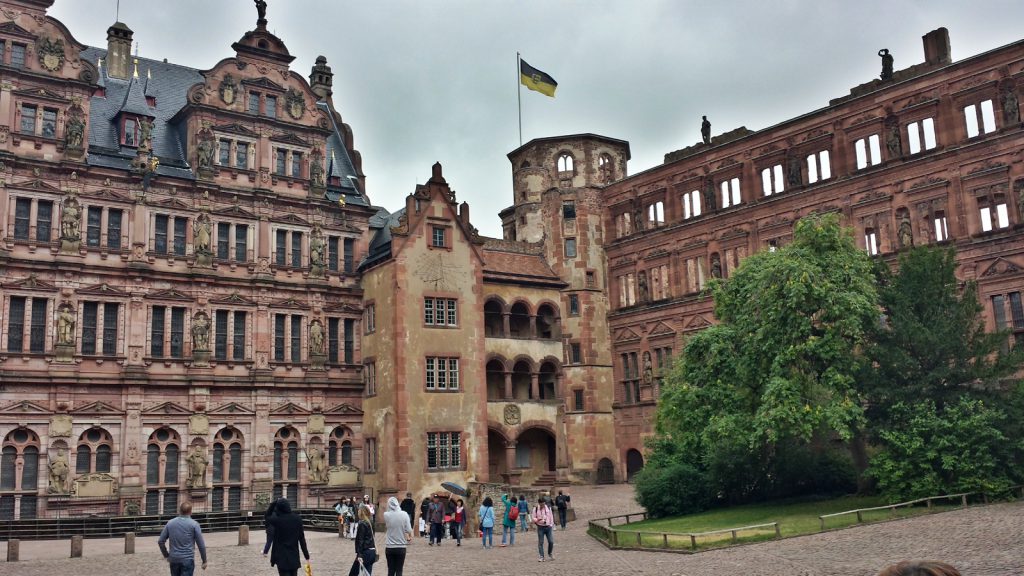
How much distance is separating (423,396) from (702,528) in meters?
19.0

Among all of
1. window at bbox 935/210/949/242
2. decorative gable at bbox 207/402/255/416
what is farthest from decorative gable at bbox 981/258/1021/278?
decorative gable at bbox 207/402/255/416

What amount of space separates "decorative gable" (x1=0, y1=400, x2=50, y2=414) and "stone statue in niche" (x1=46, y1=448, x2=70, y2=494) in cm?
210

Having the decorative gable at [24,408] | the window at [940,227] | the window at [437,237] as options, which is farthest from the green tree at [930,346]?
the decorative gable at [24,408]

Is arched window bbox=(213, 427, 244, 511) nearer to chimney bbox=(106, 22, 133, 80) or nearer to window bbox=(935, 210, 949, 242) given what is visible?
chimney bbox=(106, 22, 133, 80)

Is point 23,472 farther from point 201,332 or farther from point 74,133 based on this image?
point 74,133

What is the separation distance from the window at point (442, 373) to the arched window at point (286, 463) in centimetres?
736

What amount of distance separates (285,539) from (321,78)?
50.2m

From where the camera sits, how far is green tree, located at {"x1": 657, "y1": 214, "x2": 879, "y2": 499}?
34.8 m

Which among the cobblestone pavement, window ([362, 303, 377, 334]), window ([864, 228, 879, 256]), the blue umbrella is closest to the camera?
the cobblestone pavement

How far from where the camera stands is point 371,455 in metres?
49.8

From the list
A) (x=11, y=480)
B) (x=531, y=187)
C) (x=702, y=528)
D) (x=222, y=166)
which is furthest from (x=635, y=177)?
(x=11, y=480)

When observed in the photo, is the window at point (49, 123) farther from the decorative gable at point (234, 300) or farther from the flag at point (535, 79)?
the flag at point (535, 79)

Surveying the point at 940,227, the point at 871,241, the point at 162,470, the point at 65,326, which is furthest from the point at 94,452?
the point at 940,227

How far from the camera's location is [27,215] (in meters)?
43.7
